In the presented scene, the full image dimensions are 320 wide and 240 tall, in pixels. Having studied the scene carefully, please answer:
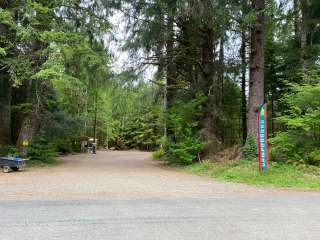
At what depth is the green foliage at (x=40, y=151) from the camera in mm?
20625

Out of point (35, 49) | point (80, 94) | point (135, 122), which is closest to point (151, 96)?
point (80, 94)

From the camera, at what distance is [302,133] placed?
14000mm

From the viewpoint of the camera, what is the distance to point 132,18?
719 inches

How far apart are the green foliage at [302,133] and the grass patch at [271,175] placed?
78 centimetres

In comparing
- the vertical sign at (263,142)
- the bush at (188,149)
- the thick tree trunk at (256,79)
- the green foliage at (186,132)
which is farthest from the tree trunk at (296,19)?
the bush at (188,149)

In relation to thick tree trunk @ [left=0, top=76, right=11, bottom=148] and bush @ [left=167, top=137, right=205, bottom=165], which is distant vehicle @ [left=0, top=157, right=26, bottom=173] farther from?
bush @ [left=167, top=137, right=205, bottom=165]

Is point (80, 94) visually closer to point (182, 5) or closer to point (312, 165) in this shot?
point (182, 5)

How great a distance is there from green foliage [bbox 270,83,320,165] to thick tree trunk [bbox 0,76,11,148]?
600 inches

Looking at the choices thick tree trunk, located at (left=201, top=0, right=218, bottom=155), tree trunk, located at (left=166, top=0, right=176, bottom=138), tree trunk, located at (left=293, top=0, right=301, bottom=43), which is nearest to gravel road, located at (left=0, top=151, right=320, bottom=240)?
tree trunk, located at (left=166, top=0, right=176, bottom=138)

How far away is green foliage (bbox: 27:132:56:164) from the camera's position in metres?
20.6

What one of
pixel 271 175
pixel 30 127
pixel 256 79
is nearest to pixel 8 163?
pixel 30 127

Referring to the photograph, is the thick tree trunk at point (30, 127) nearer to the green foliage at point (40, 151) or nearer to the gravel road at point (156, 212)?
the green foliage at point (40, 151)

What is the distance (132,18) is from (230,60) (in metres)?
5.54

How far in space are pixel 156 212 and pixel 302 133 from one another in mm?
8812
